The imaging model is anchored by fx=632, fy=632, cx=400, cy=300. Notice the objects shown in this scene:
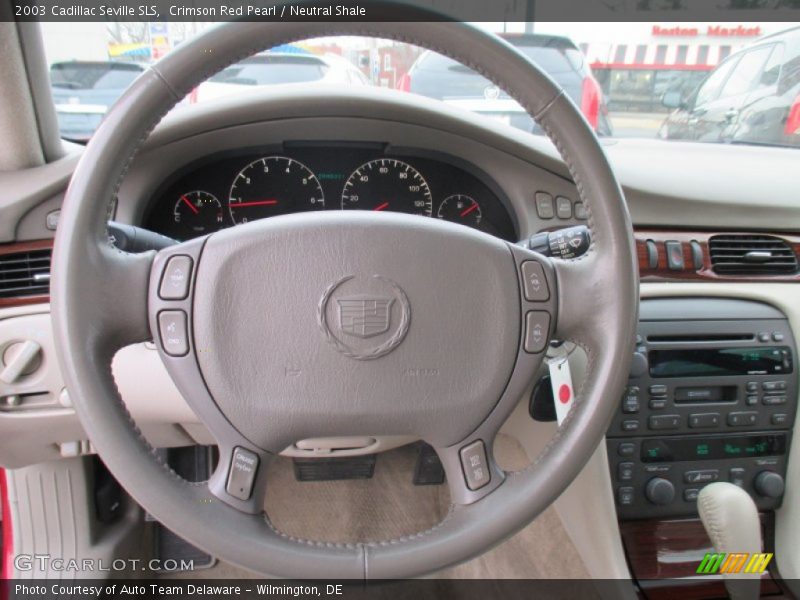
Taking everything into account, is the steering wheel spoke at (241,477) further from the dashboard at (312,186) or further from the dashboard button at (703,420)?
the dashboard button at (703,420)

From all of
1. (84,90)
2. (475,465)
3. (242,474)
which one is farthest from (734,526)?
(84,90)

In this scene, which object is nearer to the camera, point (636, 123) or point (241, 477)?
point (241, 477)

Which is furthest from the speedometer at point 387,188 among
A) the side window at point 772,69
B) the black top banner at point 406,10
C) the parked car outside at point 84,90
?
the side window at point 772,69

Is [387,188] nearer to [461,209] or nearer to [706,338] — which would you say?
[461,209]

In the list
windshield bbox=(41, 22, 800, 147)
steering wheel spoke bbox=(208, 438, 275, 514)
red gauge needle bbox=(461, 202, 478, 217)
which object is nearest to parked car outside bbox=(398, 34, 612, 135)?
windshield bbox=(41, 22, 800, 147)

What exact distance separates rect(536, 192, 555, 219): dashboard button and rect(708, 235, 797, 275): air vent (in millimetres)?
413

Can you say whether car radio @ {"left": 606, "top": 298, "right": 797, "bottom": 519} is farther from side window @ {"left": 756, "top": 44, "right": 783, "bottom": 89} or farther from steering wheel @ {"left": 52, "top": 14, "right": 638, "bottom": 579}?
side window @ {"left": 756, "top": 44, "right": 783, "bottom": 89}

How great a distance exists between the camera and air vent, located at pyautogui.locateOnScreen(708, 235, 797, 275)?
154 centimetres

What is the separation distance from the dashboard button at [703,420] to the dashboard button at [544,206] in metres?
0.56

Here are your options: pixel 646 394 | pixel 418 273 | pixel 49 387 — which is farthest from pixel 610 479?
pixel 49 387

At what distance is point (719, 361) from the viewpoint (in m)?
1.45

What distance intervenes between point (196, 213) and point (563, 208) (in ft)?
2.83

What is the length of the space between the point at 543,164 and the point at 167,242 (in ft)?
2.81

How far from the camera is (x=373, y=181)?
59.8 inches
